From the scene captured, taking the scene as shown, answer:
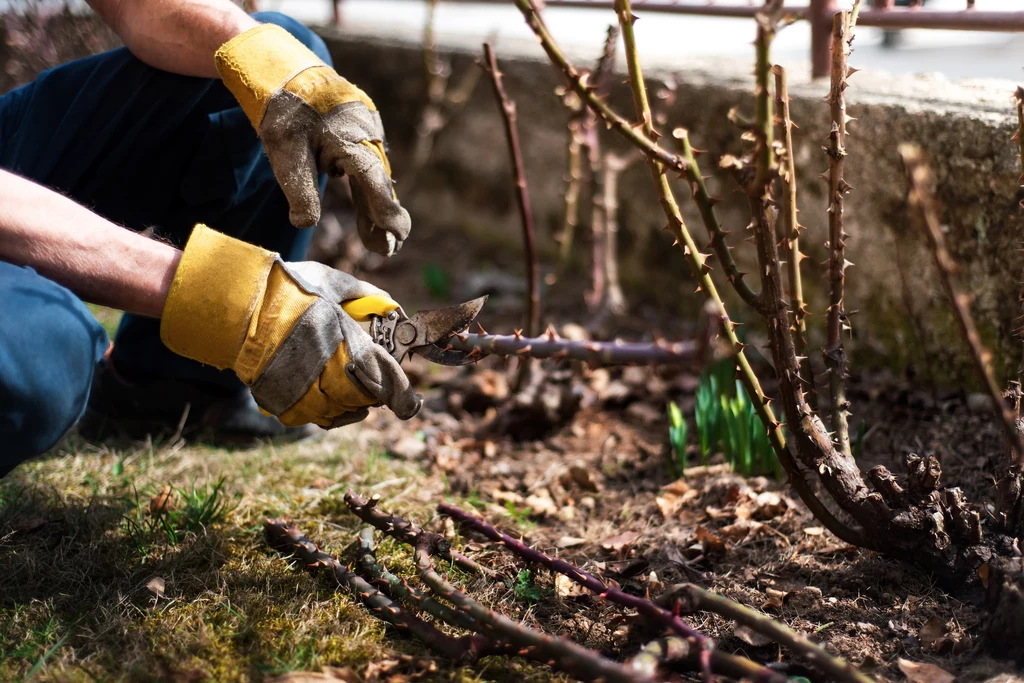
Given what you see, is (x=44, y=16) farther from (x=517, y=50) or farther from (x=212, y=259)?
(x=212, y=259)

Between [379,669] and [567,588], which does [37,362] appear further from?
[567,588]

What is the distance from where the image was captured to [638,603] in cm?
137

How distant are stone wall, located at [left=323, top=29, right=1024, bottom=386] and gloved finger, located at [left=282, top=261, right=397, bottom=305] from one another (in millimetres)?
1113

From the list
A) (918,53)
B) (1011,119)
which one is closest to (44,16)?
(1011,119)

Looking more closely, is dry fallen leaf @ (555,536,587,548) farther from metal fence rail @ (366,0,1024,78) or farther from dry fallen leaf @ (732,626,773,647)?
metal fence rail @ (366,0,1024,78)

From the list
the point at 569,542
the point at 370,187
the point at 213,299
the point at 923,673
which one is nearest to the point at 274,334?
the point at 213,299

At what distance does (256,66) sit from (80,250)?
55cm

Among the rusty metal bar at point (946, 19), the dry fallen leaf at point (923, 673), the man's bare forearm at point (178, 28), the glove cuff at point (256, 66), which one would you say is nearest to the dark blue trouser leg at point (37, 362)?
the glove cuff at point (256, 66)

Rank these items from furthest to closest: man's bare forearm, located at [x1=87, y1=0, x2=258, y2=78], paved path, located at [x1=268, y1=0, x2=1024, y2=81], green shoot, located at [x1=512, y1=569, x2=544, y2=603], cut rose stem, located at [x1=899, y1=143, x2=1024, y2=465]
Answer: paved path, located at [x1=268, y1=0, x2=1024, y2=81] → man's bare forearm, located at [x1=87, y1=0, x2=258, y2=78] → green shoot, located at [x1=512, y1=569, x2=544, y2=603] → cut rose stem, located at [x1=899, y1=143, x2=1024, y2=465]

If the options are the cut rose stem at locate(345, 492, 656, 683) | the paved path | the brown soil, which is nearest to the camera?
the cut rose stem at locate(345, 492, 656, 683)

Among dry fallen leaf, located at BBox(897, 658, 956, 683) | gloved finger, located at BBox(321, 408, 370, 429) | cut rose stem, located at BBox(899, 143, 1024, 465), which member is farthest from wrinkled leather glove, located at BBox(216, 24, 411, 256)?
dry fallen leaf, located at BBox(897, 658, 956, 683)

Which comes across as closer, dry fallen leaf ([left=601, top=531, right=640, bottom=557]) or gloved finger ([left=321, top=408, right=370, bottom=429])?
gloved finger ([left=321, top=408, right=370, bottom=429])

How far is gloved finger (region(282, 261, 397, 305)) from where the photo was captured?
1499mm

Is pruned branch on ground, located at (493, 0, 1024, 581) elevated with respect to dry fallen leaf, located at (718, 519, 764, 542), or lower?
elevated
